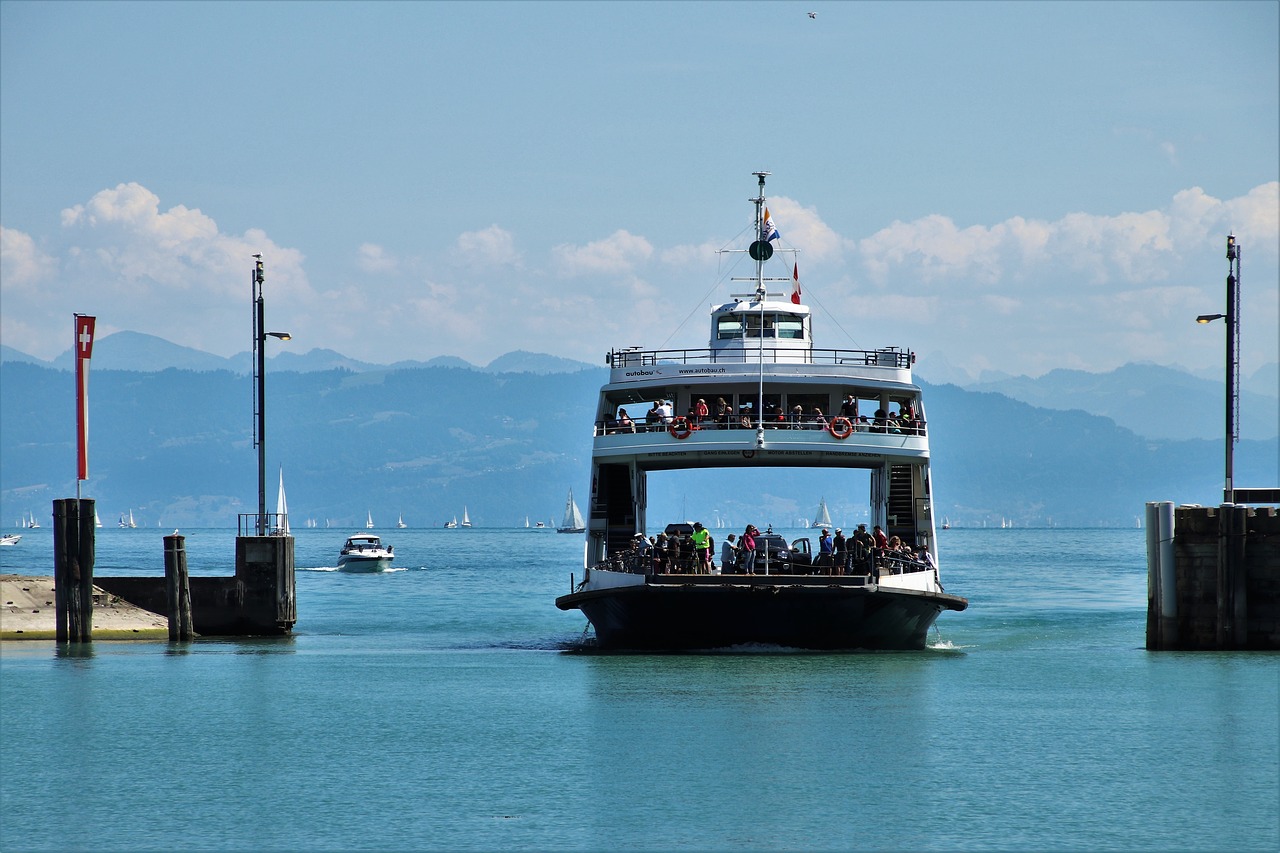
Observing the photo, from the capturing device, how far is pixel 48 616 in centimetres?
3925

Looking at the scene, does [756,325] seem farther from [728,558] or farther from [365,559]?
[365,559]

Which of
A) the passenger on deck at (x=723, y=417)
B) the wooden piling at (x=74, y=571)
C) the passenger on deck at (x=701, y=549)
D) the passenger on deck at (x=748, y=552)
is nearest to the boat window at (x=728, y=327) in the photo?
the passenger on deck at (x=723, y=417)

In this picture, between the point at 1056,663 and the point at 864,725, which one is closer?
the point at 864,725

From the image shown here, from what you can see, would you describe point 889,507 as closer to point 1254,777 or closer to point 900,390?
point 900,390

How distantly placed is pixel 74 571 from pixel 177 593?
8.57 feet

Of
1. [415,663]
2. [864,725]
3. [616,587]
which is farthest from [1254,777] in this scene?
[415,663]

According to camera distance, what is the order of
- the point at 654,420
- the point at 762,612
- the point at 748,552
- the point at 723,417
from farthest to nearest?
1. the point at 654,420
2. the point at 723,417
3. the point at 748,552
4. the point at 762,612

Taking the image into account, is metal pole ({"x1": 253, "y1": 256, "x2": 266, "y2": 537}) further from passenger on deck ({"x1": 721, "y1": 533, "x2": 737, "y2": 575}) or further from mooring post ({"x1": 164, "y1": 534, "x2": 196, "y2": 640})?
passenger on deck ({"x1": 721, "y1": 533, "x2": 737, "y2": 575})

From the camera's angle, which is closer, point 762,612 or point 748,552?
point 762,612

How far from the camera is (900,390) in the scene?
38.7 meters

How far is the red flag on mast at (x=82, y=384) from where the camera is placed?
37812mm

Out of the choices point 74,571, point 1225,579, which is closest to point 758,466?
point 1225,579

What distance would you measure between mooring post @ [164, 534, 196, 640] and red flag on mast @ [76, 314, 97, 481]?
246cm

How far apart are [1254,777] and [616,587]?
13.3 m
